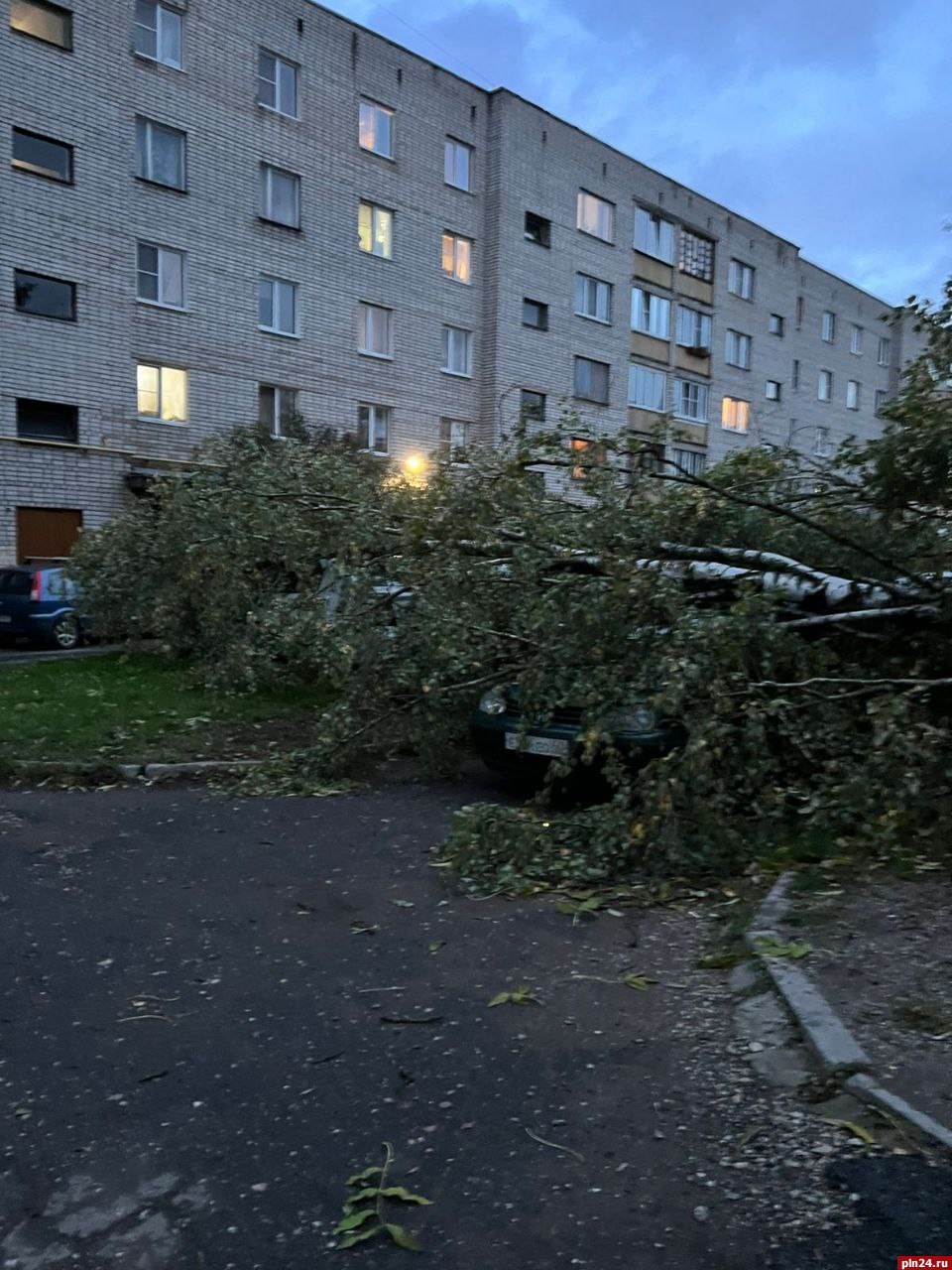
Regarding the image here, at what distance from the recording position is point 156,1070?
137 inches

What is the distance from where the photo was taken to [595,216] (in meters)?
30.9

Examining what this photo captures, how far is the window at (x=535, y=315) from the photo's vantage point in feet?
94.2

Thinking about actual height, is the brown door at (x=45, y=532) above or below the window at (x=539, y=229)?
below

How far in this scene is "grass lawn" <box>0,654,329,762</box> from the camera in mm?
8680

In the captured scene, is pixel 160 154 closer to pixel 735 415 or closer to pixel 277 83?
pixel 277 83

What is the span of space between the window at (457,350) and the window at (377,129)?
475 cm

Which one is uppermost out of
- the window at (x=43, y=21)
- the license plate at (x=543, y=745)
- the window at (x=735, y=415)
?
the window at (x=43, y=21)

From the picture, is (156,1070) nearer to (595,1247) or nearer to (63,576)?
(595,1247)

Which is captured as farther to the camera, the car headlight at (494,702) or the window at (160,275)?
the window at (160,275)

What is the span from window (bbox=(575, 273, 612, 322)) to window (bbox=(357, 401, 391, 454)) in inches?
316

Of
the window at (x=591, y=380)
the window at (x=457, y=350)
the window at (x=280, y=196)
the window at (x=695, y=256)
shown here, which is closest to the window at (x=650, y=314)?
the window at (x=695, y=256)

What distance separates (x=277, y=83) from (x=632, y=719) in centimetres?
2226

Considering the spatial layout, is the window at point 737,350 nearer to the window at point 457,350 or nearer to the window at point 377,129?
the window at point 457,350

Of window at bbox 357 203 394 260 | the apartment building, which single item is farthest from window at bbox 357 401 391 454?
window at bbox 357 203 394 260
